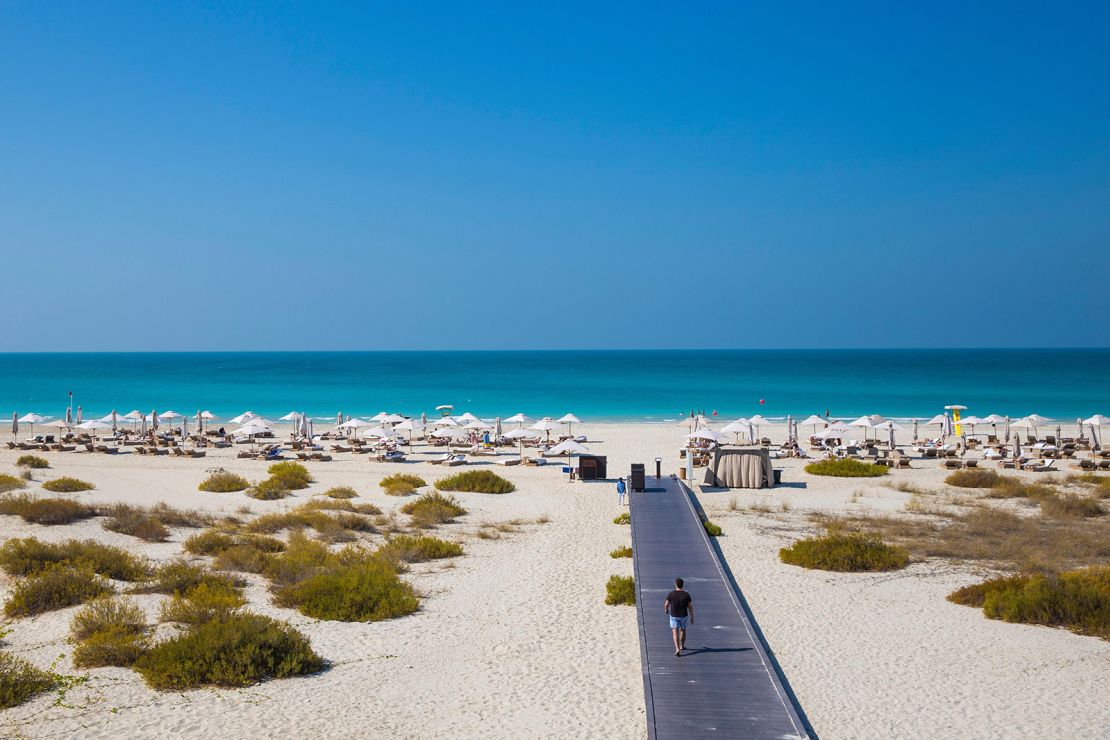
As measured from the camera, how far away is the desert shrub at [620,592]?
11.8m

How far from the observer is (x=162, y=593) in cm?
1173

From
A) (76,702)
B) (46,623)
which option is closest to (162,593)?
(46,623)

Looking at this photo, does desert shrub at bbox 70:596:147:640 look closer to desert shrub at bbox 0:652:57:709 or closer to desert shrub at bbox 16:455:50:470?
desert shrub at bbox 0:652:57:709

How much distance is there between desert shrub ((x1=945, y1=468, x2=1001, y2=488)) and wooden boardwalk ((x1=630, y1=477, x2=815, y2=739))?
12.8 meters

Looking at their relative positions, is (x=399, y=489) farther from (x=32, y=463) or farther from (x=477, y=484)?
(x=32, y=463)

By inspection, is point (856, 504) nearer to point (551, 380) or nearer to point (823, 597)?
point (823, 597)

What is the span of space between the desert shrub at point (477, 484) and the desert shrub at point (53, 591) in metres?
11.6

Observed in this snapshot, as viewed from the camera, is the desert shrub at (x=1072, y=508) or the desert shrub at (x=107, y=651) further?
the desert shrub at (x=1072, y=508)

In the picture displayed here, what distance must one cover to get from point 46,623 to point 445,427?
961 inches


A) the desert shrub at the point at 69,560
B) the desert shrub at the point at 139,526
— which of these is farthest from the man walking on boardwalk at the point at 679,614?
the desert shrub at the point at 139,526

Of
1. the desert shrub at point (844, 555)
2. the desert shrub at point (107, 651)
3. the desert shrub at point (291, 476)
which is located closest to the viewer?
the desert shrub at point (107, 651)

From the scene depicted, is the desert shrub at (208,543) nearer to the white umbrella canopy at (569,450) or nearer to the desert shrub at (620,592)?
the desert shrub at (620,592)

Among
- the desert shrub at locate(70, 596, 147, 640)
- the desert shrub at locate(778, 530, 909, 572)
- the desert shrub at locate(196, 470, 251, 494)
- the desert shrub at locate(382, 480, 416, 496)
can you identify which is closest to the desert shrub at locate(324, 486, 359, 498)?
the desert shrub at locate(382, 480, 416, 496)

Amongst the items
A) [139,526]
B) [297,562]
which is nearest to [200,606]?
[297,562]
